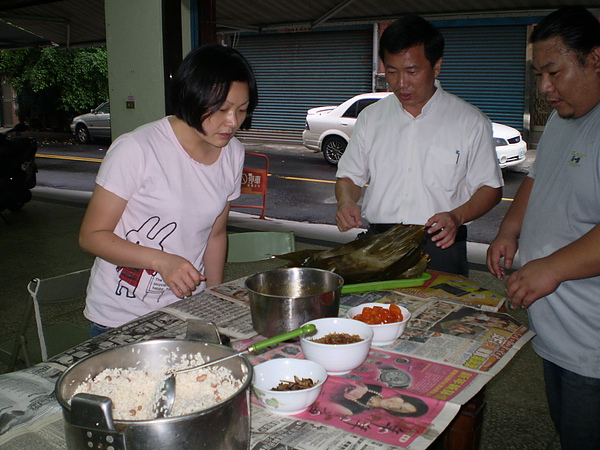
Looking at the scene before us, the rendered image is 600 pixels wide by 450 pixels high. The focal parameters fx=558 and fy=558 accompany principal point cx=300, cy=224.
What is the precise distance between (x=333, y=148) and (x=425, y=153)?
30.6ft

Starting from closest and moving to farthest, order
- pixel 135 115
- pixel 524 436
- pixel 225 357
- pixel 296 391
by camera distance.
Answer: pixel 225 357
pixel 296 391
pixel 524 436
pixel 135 115

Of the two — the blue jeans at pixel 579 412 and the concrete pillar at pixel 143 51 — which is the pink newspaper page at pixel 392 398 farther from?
the concrete pillar at pixel 143 51

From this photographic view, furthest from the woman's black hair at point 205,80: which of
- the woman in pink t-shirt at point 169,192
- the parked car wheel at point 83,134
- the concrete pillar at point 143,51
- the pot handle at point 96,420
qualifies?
the parked car wheel at point 83,134

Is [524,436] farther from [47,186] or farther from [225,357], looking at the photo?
[47,186]

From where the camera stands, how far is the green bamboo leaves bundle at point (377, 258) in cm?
244

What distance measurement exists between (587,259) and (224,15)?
25.9 feet

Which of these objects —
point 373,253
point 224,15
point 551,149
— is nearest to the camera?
point 551,149

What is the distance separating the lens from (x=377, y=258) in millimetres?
2484

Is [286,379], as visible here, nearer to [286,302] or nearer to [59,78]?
[286,302]

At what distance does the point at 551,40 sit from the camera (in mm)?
1882

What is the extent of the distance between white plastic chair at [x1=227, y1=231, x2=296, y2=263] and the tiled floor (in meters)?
1.42

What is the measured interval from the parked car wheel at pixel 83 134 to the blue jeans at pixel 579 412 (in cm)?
1757

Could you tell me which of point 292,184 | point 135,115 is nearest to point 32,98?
point 292,184

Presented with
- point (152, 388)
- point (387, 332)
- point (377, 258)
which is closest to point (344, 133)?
point (377, 258)
